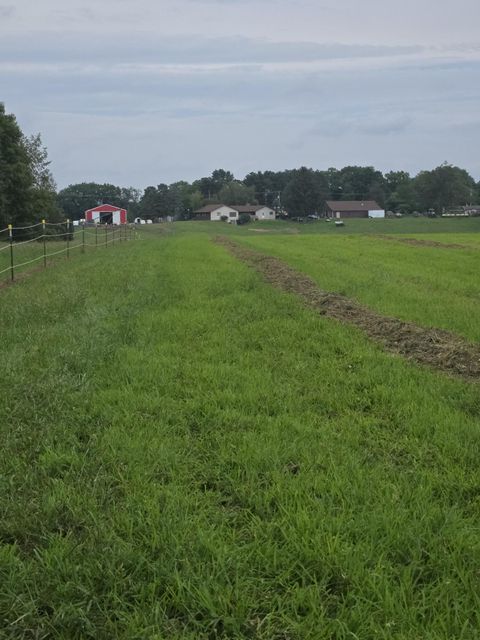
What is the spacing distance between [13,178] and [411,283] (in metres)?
48.2

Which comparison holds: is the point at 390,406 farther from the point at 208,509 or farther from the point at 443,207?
the point at 443,207

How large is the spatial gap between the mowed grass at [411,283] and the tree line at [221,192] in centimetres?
4081

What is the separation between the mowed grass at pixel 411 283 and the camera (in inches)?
397

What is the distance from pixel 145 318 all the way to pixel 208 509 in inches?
256

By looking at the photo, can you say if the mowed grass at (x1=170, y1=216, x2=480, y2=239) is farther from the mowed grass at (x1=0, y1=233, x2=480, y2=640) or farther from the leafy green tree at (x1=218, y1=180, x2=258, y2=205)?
the mowed grass at (x1=0, y1=233, x2=480, y2=640)

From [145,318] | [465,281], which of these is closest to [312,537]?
[145,318]

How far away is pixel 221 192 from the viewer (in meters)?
156

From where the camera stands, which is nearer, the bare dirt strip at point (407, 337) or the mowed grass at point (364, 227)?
the bare dirt strip at point (407, 337)

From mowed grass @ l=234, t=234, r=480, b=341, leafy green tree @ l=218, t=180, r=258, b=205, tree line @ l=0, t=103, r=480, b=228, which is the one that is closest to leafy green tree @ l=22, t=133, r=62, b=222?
tree line @ l=0, t=103, r=480, b=228

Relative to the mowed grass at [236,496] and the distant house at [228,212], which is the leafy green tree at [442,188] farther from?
the mowed grass at [236,496]

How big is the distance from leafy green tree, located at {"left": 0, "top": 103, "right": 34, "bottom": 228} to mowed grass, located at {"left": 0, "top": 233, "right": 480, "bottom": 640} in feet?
168

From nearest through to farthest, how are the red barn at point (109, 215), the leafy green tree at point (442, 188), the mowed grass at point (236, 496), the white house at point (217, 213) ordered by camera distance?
the mowed grass at point (236, 496), the red barn at point (109, 215), the leafy green tree at point (442, 188), the white house at point (217, 213)

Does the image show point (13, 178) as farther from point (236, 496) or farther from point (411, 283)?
point (236, 496)

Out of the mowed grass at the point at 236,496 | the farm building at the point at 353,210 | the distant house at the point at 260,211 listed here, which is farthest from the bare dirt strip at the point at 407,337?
the farm building at the point at 353,210
